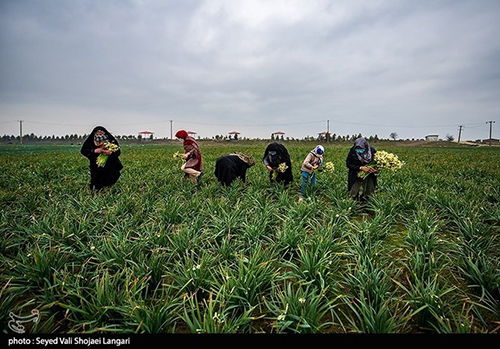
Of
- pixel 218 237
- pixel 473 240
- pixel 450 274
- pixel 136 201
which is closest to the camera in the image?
pixel 450 274

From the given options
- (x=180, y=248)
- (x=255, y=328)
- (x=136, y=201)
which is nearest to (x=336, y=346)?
(x=255, y=328)

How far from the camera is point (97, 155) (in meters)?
6.43

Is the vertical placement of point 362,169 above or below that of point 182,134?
below

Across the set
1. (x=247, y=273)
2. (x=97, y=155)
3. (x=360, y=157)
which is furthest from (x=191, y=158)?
(x=247, y=273)

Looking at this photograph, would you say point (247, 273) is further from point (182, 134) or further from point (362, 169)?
point (182, 134)

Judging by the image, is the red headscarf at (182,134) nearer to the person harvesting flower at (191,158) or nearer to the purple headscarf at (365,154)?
the person harvesting flower at (191,158)

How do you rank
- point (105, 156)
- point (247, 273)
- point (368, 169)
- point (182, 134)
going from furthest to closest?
point (182, 134) < point (105, 156) < point (368, 169) < point (247, 273)

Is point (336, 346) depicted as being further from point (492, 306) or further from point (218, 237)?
point (218, 237)

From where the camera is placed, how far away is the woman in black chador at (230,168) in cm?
713

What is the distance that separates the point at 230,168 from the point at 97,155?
3.83m

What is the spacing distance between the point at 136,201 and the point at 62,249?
2306mm

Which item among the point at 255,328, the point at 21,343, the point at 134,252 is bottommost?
the point at 255,328

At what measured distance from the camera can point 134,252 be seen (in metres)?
3.01

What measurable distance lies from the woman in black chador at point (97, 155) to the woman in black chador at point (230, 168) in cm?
296
